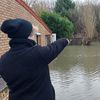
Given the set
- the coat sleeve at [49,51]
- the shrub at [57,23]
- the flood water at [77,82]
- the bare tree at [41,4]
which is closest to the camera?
the coat sleeve at [49,51]

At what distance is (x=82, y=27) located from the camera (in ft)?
115

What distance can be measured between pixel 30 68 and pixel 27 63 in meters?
0.06

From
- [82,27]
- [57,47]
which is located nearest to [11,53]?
[57,47]

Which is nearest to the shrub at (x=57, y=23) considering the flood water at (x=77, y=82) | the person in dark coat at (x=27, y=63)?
the flood water at (x=77, y=82)

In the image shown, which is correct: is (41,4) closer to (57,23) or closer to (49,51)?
(57,23)

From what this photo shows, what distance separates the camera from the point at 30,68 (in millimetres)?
3172

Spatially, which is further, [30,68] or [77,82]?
[77,82]

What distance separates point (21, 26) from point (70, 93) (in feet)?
19.6

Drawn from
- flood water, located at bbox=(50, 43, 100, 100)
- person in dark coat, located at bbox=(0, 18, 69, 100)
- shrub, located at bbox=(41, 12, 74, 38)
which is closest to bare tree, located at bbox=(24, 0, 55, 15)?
shrub, located at bbox=(41, 12, 74, 38)

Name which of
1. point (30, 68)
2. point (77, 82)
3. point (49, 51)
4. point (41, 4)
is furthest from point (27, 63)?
point (41, 4)

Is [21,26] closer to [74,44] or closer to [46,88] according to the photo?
[46,88]

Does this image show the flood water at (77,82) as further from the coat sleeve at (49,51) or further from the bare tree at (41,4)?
the bare tree at (41,4)

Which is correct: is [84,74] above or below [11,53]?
below

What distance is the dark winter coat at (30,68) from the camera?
10.4ft
